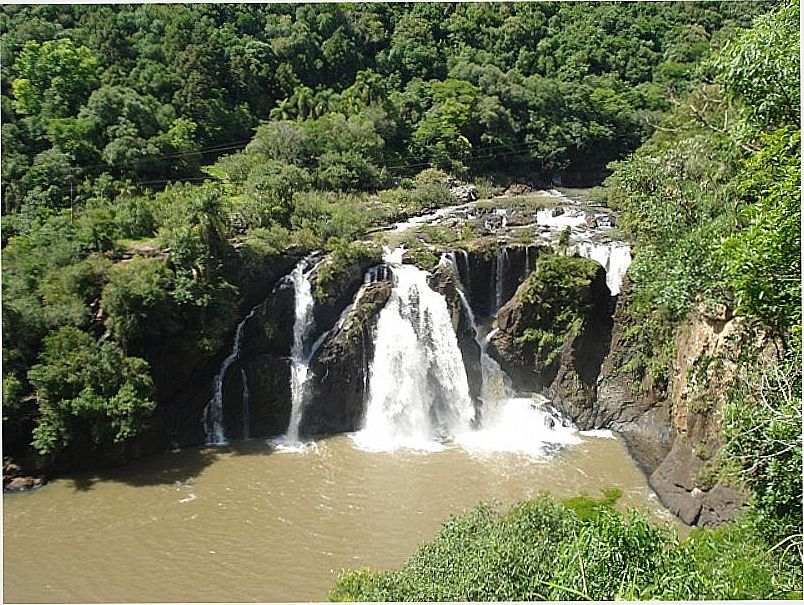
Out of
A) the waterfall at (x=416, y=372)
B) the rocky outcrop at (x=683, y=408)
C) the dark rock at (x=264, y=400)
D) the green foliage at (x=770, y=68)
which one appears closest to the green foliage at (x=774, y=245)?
the green foliage at (x=770, y=68)

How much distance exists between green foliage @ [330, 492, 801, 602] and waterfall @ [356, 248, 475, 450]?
22.7 ft

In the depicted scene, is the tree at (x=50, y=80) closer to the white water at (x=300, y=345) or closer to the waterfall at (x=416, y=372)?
the white water at (x=300, y=345)

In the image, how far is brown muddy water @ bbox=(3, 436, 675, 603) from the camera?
1052 centimetres

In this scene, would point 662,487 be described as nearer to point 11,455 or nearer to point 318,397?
point 318,397

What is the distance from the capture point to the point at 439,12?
1458 inches

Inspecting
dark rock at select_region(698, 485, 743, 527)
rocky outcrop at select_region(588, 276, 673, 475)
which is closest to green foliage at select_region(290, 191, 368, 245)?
rocky outcrop at select_region(588, 276, 673, 475)

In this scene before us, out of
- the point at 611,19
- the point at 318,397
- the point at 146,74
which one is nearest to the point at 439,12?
the point at 611,19

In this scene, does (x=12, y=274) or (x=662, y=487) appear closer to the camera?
(x=662, y=487)

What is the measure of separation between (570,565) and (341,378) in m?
10.4

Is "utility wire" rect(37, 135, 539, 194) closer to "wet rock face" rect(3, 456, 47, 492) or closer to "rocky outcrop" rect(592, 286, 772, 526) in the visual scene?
"wet rock face" rect(3, 456, 47, 492)

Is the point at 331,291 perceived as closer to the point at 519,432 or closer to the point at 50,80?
the point at 519,432

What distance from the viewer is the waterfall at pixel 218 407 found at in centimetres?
1502

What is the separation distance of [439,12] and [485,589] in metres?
35.2

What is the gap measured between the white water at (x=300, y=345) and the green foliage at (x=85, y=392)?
3.09 metres
